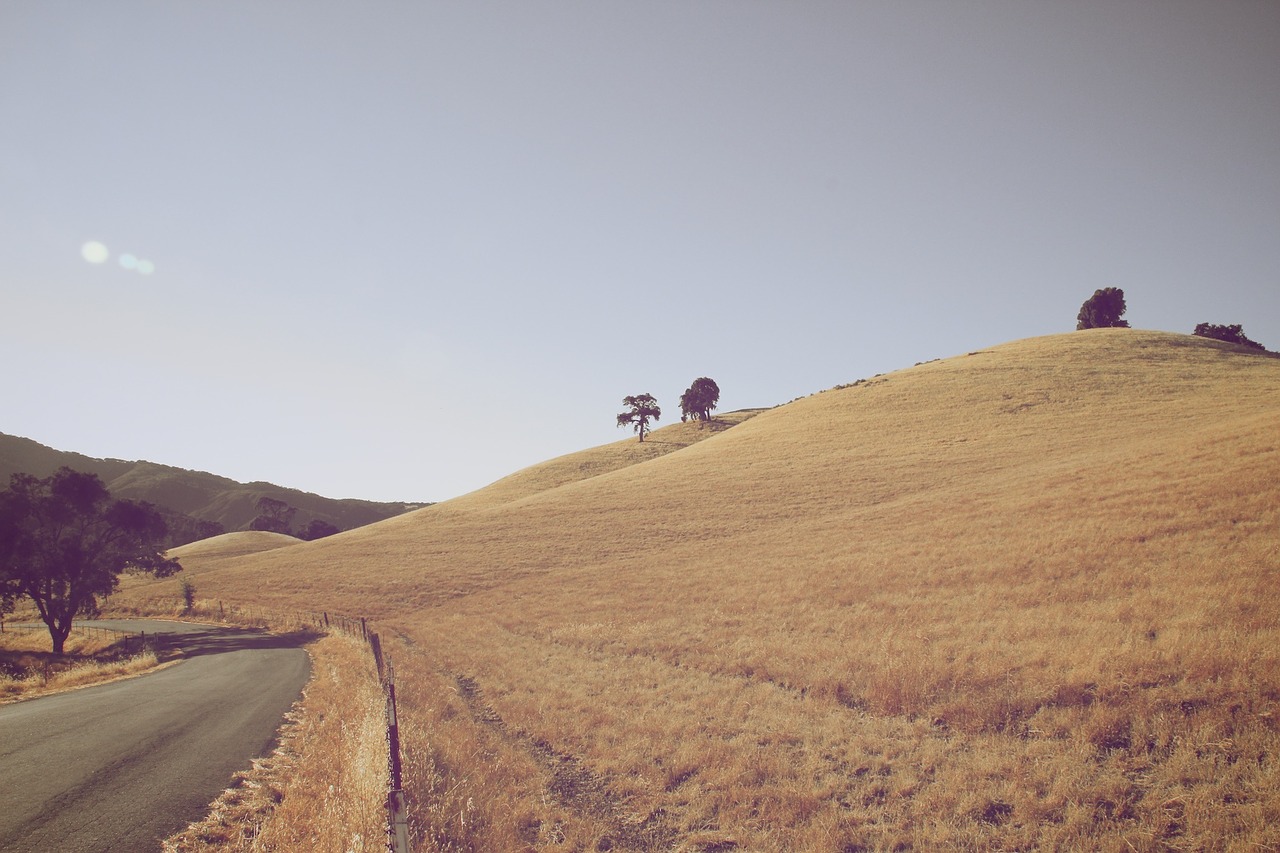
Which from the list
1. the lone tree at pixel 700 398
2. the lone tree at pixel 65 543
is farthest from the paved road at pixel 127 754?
the lone tree at pixel 700 398

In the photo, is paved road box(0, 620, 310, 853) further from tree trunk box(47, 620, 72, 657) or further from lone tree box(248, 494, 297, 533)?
lone tree box(248, 494, 297, 533)

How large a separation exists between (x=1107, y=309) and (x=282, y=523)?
191m

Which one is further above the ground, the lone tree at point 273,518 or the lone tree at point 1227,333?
the lone tree at point 1227,333

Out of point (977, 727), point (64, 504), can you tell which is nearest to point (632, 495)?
point (64, 504)

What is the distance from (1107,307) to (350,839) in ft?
439

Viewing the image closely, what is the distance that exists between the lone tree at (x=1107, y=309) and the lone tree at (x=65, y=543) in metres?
138

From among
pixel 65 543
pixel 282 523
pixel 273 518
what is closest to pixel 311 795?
pixel 65 543

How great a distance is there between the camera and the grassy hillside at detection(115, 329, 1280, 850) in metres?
7.02

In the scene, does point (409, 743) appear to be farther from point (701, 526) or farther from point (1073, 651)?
point (701, 526)

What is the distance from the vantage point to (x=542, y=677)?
1487cm

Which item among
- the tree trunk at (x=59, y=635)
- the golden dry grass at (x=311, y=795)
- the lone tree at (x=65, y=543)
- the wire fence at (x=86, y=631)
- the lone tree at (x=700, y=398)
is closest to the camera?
the golden dry grass at (x=311, y=795)

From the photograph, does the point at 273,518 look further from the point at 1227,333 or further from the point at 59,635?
the point at 1227,333

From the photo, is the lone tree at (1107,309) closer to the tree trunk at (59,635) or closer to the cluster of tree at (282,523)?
the tree trunk at (59,635)

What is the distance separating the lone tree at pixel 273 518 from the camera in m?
136
